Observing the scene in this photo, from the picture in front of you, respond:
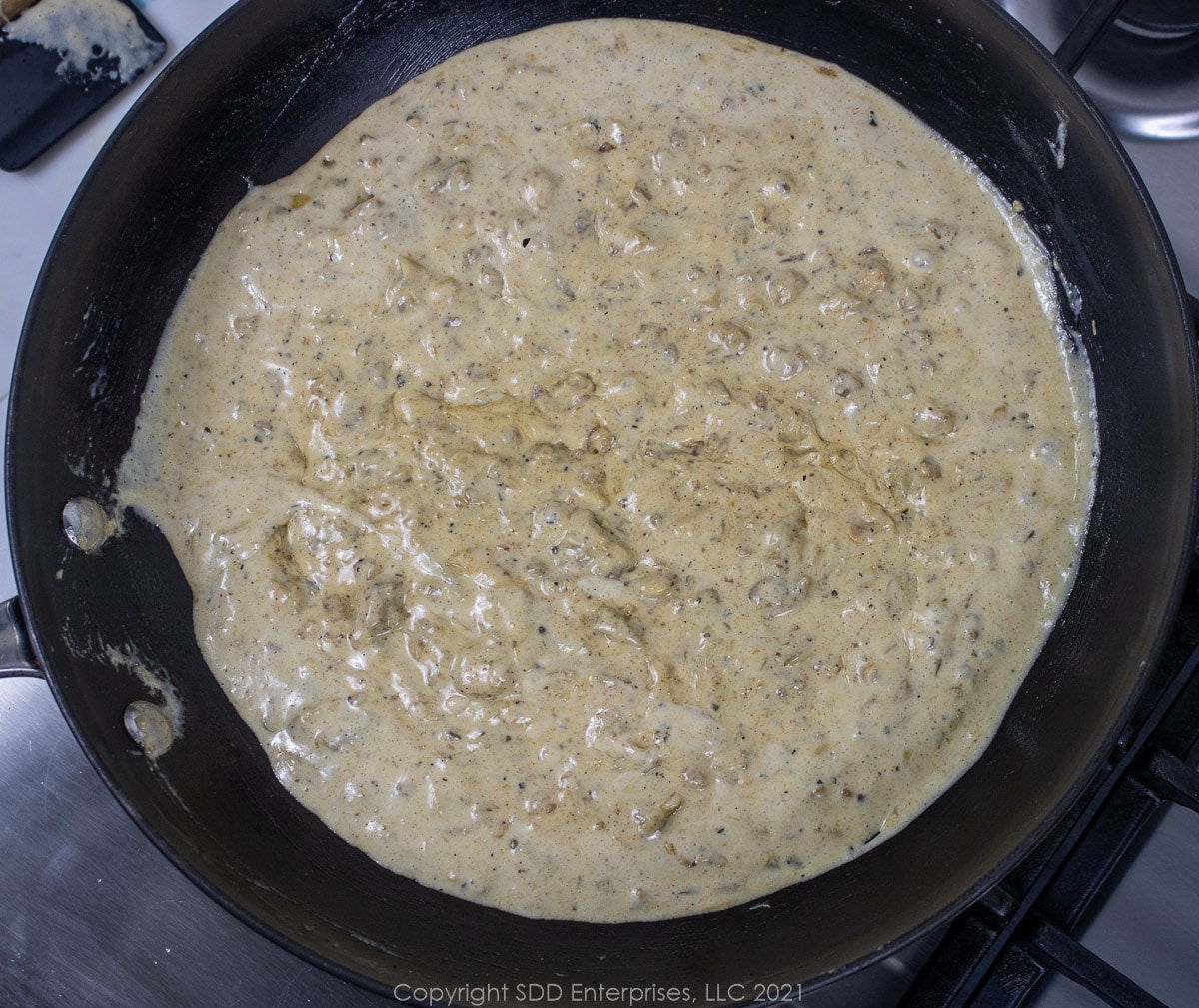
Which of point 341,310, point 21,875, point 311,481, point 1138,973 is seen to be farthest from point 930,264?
point 21,875

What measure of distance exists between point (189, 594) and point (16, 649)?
322 mm

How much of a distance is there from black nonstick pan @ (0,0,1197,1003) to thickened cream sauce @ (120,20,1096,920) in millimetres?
62

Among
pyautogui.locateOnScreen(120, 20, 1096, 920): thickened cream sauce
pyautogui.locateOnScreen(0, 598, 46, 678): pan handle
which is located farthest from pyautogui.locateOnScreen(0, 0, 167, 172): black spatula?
pyautogui.locateOnScreen(0, 598, 46, 678): pan handle

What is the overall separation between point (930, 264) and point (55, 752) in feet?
6.81

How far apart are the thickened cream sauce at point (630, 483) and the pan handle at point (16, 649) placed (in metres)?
0.31

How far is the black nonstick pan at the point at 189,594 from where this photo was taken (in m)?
1.70

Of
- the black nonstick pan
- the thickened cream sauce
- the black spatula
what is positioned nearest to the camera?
the black nonstick pan

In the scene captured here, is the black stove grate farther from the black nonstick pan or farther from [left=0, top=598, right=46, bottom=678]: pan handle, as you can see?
[left=0, top=598, right=46, bottom=678]: pan handle

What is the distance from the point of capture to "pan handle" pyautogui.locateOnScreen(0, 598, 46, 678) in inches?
67.3

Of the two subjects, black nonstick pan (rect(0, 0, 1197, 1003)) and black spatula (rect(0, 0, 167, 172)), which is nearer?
black nonstick pan (rect(0, 0, 1197, 1003))

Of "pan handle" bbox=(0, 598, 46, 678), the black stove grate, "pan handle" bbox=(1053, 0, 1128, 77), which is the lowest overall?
"pan handle" bbox=(0, 598, 46, 678)

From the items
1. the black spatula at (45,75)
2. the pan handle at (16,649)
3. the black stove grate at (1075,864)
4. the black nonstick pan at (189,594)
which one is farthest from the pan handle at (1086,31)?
the pan handle at (16,649)

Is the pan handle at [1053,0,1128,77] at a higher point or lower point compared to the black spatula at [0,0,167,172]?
higher

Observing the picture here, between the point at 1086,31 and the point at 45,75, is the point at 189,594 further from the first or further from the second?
the point at 1086,31
